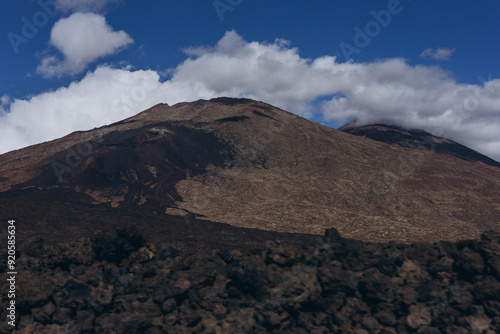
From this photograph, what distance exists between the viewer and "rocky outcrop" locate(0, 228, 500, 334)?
15.1 metres

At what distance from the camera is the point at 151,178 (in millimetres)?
44031

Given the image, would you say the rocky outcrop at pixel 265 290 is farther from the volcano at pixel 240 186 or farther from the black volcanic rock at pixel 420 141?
the black volcanic rock at pixel 420 141

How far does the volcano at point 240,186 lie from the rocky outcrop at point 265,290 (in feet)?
24.5

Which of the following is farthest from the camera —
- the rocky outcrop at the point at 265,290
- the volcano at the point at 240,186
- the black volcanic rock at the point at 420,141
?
the black volcanic rock at the point at 420,141

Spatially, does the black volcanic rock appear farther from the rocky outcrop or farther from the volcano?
the rocky outcrop

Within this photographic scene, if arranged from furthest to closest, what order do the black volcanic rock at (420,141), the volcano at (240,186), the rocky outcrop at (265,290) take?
the black volcanic rock at (420,141), the volcano at (240,186), the rocky outcrop at (265,290)

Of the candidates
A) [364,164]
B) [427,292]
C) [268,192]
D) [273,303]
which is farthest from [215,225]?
[364,164]

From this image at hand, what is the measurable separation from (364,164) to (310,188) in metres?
12.7

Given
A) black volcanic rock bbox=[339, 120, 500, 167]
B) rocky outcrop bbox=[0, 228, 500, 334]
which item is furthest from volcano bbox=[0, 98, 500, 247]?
black volcanic rock bbox=[339, 120, 500, 167]

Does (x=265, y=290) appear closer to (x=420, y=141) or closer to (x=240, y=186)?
(x=240, y=186)

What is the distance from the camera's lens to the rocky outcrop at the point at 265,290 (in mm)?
15062

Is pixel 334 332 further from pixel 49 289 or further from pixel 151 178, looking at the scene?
pixel 151 178

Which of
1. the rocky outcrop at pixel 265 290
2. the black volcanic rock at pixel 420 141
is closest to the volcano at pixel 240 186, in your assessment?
the rocky outcrop at pixel 265 290

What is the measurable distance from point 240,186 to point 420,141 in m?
75.9
